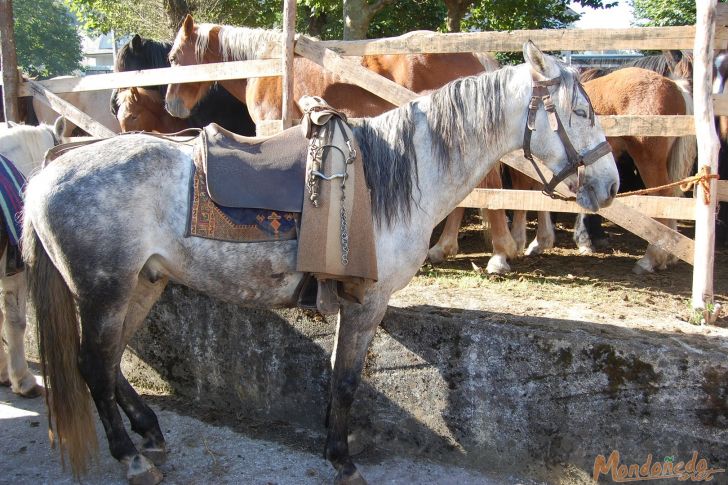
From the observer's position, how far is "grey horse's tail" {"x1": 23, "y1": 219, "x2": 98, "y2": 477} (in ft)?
9.46

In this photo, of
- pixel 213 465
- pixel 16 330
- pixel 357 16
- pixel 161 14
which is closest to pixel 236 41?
pixel 16 330

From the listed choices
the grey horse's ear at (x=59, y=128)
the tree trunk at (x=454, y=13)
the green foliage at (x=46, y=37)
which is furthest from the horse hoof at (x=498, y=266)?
the green foliage at (x=46, y=37)

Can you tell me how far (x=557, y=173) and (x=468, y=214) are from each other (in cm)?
552

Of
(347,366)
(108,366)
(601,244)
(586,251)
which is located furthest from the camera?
(601,244)

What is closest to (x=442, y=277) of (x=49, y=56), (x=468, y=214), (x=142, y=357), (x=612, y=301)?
(x=612, y=301)

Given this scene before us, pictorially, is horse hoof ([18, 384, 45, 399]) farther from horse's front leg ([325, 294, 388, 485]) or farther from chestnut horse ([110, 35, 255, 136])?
chestnut horse ([110, 35, 255, 136])

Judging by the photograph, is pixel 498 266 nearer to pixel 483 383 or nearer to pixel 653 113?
pixel 483 383

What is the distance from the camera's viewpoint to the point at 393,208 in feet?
9.48

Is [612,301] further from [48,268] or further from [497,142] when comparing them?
[48,268]

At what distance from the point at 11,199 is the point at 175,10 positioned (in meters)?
10.3

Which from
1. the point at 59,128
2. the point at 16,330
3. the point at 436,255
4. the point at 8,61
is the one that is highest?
the point at 8,61

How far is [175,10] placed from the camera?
12.4 m

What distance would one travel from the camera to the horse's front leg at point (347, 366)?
9.77ft

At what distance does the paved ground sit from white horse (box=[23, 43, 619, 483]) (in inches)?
9.6
